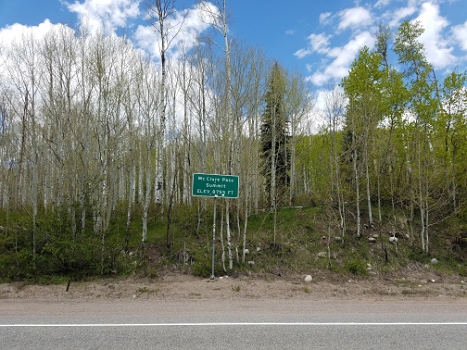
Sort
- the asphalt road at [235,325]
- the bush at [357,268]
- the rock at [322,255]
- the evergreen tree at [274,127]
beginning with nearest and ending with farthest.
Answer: the asphalt road at [235,325] → the bush at [357,268] → the rock at [322,255] → the evergreen tree at [274,127]

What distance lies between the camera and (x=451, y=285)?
959 centimetres

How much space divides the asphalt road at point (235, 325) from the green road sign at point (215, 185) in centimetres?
368

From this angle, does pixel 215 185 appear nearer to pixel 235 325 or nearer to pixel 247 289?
pixel 247 289

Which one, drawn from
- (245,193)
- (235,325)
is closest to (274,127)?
(245,193)

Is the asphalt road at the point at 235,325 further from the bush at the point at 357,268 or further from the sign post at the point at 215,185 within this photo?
the sign post at the point at 215,185

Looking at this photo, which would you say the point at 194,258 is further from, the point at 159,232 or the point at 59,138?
the point at 59,138

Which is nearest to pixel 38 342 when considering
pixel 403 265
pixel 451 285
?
pixel 451 285

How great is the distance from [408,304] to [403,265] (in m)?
5.69

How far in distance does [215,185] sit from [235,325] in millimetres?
5433

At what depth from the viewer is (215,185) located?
10266 mm

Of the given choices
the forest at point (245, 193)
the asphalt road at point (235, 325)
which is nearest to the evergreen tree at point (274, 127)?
the forest at point (245, 193)

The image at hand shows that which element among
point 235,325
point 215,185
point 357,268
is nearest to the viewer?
point 235,325

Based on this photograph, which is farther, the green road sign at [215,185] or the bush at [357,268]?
the bush at [357,268]

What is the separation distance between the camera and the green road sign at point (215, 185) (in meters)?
10.2
